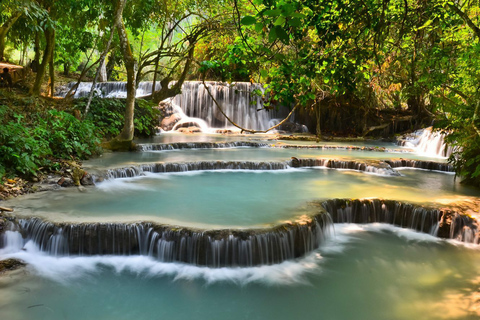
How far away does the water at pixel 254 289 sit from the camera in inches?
156

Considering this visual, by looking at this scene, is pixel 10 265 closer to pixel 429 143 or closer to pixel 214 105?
pixel 429 143

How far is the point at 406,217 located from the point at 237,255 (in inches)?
131

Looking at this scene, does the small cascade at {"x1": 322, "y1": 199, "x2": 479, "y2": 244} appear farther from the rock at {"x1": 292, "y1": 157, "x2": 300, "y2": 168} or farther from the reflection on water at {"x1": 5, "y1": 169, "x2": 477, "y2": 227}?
the rock at {"x1": 292, "y1": 157, "x2": 300, "y2": 168}

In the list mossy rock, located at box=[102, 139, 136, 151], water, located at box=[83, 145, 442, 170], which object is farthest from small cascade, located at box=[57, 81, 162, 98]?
water, located at box=[83, 145, 442, 170]

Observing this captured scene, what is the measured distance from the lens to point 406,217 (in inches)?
256

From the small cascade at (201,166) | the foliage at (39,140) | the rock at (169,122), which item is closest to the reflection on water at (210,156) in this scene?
the small cascade at (201,166)

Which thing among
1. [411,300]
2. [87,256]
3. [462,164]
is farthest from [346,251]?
[462,164]

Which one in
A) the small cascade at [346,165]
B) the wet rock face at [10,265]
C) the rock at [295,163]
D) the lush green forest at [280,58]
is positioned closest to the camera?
the lush green forest at [280,58]

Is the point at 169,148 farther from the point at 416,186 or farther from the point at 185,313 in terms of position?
the point at 185,313

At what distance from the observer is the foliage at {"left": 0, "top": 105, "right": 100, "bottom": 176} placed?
6848 millimetres

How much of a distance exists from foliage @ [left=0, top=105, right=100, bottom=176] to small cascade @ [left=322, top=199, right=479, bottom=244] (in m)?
5.51

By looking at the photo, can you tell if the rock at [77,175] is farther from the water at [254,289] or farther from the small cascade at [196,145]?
the small cascade at [196,145]

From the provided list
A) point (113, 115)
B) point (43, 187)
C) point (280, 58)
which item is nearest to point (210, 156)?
point (113, 115)

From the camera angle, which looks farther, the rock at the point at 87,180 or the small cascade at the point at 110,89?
the small cascade at the point at 110,89
